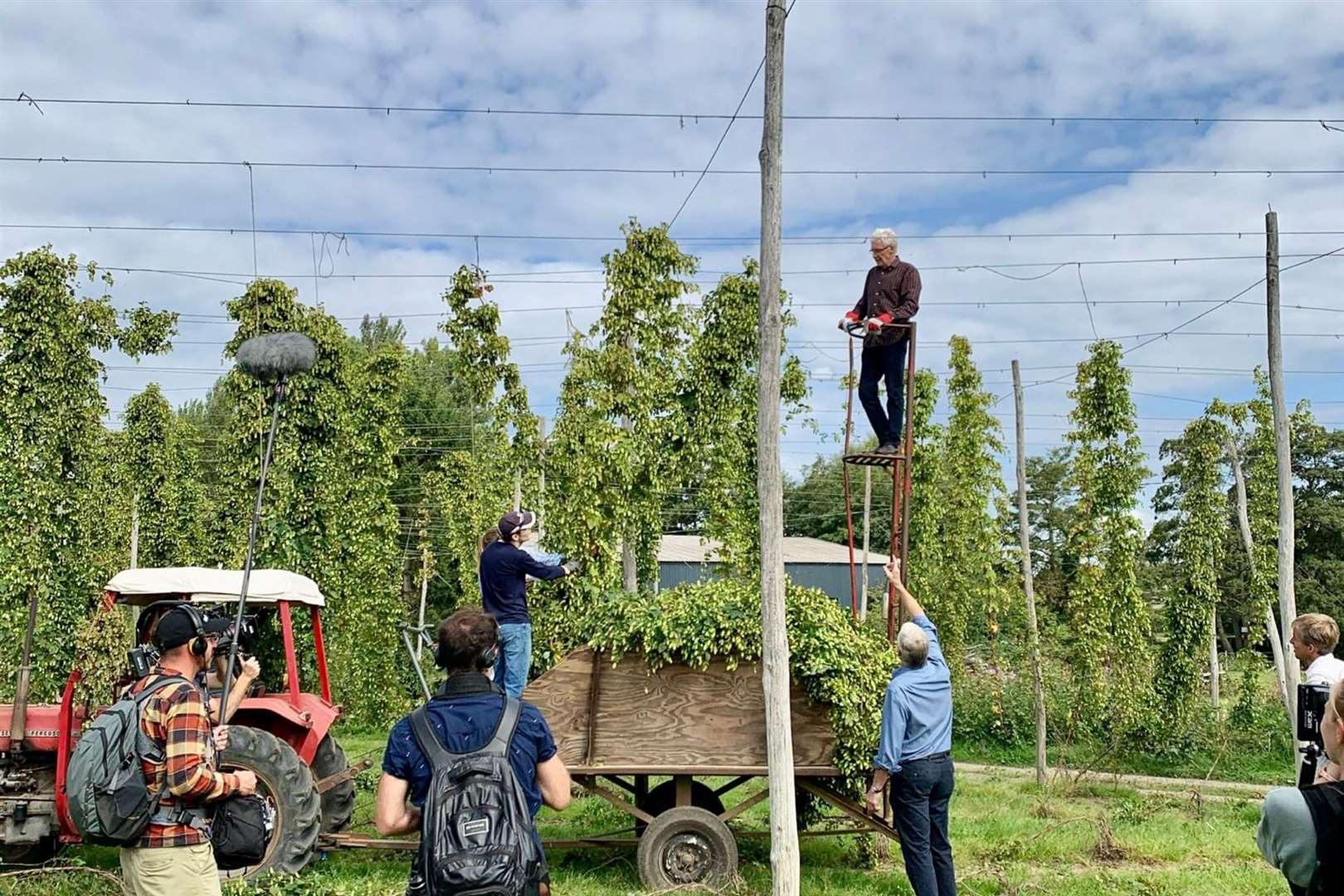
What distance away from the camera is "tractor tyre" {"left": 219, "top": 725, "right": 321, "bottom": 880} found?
25.6 feet

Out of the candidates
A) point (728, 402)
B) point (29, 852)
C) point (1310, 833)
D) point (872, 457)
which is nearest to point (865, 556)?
point (728, 402)

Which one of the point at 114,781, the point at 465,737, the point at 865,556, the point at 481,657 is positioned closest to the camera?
the point at 465,737

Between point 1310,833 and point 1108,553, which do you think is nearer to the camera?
point 1310,833

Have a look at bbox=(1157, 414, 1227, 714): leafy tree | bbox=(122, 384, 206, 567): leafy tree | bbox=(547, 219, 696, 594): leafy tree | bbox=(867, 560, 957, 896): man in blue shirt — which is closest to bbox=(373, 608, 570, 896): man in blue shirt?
bbox=(867, 560, 957, 896): man in blue shirt

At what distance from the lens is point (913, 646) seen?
7.11m

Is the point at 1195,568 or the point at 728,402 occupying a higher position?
the point at 728,402

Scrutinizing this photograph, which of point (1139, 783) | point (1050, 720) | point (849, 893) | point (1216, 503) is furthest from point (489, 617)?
point (1216, 503)

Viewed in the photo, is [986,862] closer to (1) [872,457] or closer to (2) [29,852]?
(1) [872,457]

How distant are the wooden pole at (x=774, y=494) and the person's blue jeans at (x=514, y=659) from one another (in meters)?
2.13

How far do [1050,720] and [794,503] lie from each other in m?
40.4

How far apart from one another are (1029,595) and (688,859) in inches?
363

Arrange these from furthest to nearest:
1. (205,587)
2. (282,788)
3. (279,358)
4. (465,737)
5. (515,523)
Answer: (205,587) → (515,523) → (282,788) → (279,358) → (465,737)

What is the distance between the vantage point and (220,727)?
4.66 metres

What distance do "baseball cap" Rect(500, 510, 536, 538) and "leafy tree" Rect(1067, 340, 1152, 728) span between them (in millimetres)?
9996
